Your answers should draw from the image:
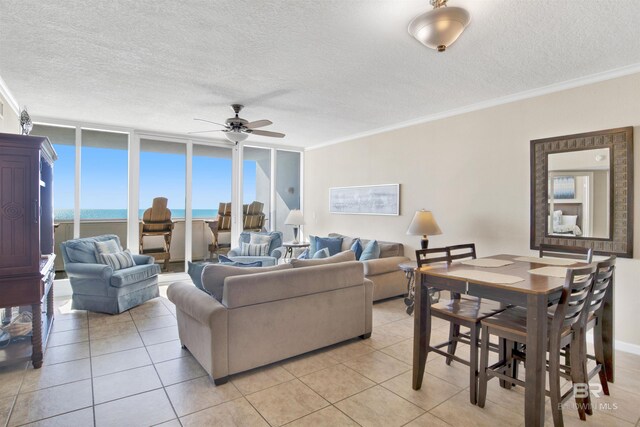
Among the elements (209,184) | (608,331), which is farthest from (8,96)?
(608,331)

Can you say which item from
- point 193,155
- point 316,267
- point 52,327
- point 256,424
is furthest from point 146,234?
point 256,424

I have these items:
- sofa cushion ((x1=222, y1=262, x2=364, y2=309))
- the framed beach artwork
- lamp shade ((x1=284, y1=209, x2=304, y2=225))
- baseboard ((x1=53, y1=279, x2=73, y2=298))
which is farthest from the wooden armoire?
the framed beach artwork

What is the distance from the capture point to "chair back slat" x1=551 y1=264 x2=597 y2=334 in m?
1.85

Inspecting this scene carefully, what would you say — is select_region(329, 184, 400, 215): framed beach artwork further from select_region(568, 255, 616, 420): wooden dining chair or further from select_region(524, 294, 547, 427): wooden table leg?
select_region(524, 294, 547, 427): wooden table leg

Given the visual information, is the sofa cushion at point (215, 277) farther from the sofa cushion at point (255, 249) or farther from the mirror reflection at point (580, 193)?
the mirror reflection at point (580, 193)

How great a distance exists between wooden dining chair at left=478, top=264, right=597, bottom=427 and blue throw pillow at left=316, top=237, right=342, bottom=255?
327 centimetres

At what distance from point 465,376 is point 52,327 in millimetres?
4233

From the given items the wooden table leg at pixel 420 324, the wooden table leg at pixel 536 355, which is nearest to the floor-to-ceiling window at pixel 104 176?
the wooden table leg at pixel 420 324

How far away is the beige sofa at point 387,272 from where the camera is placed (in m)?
4.64

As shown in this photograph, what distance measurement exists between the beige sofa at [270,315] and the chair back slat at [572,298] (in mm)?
1740

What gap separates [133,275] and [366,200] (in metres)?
3.68

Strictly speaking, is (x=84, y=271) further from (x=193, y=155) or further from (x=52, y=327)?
(x=193, y=155)

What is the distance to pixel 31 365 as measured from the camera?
2857 millimetres

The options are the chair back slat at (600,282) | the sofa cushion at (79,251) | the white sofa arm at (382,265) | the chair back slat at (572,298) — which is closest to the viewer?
the chair back slat at (572,298)
